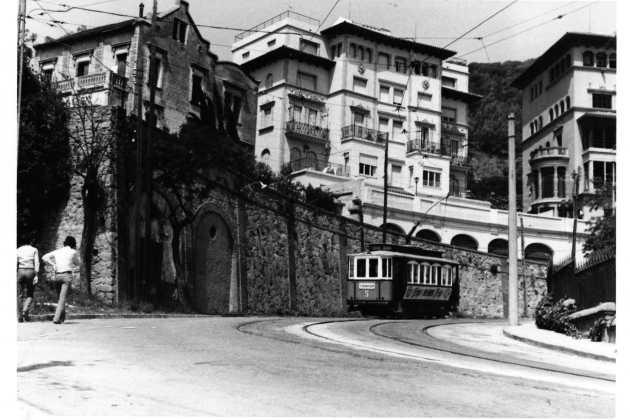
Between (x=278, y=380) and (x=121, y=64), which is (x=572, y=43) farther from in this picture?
(x=121, y=64)

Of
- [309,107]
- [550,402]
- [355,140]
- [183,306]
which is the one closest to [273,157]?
[309,107]

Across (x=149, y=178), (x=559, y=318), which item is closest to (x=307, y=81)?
(x=149, y=178)

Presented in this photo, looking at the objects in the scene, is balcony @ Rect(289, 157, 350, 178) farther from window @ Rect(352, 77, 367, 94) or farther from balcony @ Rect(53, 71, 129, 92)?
balcony @ Rect(53, 71, 129, 92)

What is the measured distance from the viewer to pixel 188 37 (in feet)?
66.0

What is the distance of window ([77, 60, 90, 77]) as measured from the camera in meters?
26.4

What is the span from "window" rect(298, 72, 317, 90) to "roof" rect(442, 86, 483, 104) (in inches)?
667

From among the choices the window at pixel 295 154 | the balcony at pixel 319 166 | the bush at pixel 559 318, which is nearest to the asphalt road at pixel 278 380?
the bush at pixel 559 318

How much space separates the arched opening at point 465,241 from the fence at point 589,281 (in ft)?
80.3

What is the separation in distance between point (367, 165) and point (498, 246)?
948 cm

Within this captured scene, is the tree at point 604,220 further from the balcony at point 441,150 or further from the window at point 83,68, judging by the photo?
the window at point 83,68

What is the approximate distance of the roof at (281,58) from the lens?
25.5 m

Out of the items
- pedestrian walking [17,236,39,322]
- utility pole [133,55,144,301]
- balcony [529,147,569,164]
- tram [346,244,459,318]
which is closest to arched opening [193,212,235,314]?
utility pole [133,55,144,301]

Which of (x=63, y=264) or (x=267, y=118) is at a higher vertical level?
(x=267, y=118)

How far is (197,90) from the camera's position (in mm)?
25438
